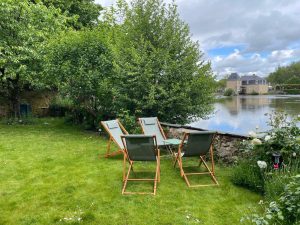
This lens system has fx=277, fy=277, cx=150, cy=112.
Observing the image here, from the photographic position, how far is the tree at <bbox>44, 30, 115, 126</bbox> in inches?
342

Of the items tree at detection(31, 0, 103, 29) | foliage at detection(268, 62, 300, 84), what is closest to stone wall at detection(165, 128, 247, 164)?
tree at detection(31, 0, 103, 29)

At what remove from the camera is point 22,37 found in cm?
1088

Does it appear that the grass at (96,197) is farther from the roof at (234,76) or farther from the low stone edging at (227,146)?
the roof at (234,76)

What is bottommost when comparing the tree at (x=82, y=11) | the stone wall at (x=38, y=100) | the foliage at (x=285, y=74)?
the stone wall at (x=38, y=100)

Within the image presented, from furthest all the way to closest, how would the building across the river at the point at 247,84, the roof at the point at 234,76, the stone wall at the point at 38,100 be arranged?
the roof at the point at 234,76 → the building across the river at the point at 247,84 → the stone wall at the point at 38,100

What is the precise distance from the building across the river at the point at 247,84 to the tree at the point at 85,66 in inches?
1809

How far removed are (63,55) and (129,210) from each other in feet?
22.5

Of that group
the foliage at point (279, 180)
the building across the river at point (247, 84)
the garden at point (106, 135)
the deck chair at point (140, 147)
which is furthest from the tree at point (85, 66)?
the building across the river at point (247, 84)

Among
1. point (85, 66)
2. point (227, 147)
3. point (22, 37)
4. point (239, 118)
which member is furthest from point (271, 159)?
point (239, 118)

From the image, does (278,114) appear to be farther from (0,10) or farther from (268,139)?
(0,10)

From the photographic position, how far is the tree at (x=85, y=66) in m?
8.68

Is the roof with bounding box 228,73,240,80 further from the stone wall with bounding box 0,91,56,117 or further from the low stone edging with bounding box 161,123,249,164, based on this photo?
the low stone edging with bounding box 161,123,249,164

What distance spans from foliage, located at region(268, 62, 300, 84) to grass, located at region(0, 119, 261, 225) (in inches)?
2118

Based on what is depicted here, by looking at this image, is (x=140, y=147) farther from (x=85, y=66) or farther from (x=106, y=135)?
(x=85, y=66)
